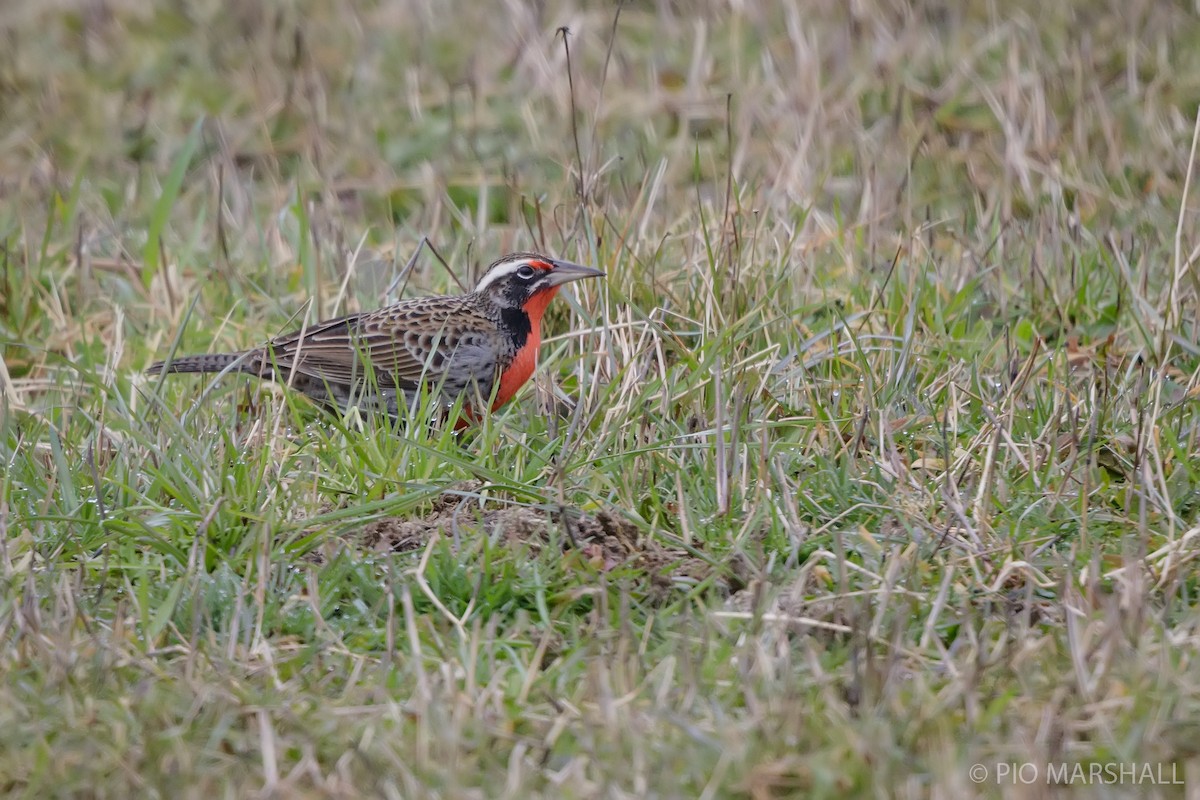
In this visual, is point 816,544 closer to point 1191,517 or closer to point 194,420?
point 1191,517

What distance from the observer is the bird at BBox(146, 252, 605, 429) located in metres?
6.27

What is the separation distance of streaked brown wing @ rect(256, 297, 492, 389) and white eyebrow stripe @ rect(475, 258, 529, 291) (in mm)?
143

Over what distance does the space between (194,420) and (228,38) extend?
5.81m

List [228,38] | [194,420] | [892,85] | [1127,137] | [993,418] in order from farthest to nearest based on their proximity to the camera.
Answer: [228,38]
[892,85]
[1127,137]
[194,420]
[993,418]

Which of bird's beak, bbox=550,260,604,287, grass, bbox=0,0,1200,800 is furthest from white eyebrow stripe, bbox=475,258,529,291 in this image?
grass, bbox=0,0,1200,800

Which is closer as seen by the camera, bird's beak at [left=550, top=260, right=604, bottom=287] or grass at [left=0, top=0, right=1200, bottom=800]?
grass at [left=0, top=0, right=1200, bottom=800]

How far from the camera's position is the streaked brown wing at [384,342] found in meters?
6.28

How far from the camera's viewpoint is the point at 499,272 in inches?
259

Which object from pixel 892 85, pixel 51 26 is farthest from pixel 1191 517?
pixel 51 26

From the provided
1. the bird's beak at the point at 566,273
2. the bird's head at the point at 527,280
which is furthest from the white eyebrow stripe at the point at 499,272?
the bird's beak at the point at 566,273

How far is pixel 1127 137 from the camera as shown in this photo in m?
8.74

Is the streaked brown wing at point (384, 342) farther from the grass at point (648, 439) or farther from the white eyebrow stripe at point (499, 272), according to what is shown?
the grass at point (648, 439)

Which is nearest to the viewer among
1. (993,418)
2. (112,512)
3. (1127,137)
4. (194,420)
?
(112,512)

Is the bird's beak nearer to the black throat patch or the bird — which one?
the bird
